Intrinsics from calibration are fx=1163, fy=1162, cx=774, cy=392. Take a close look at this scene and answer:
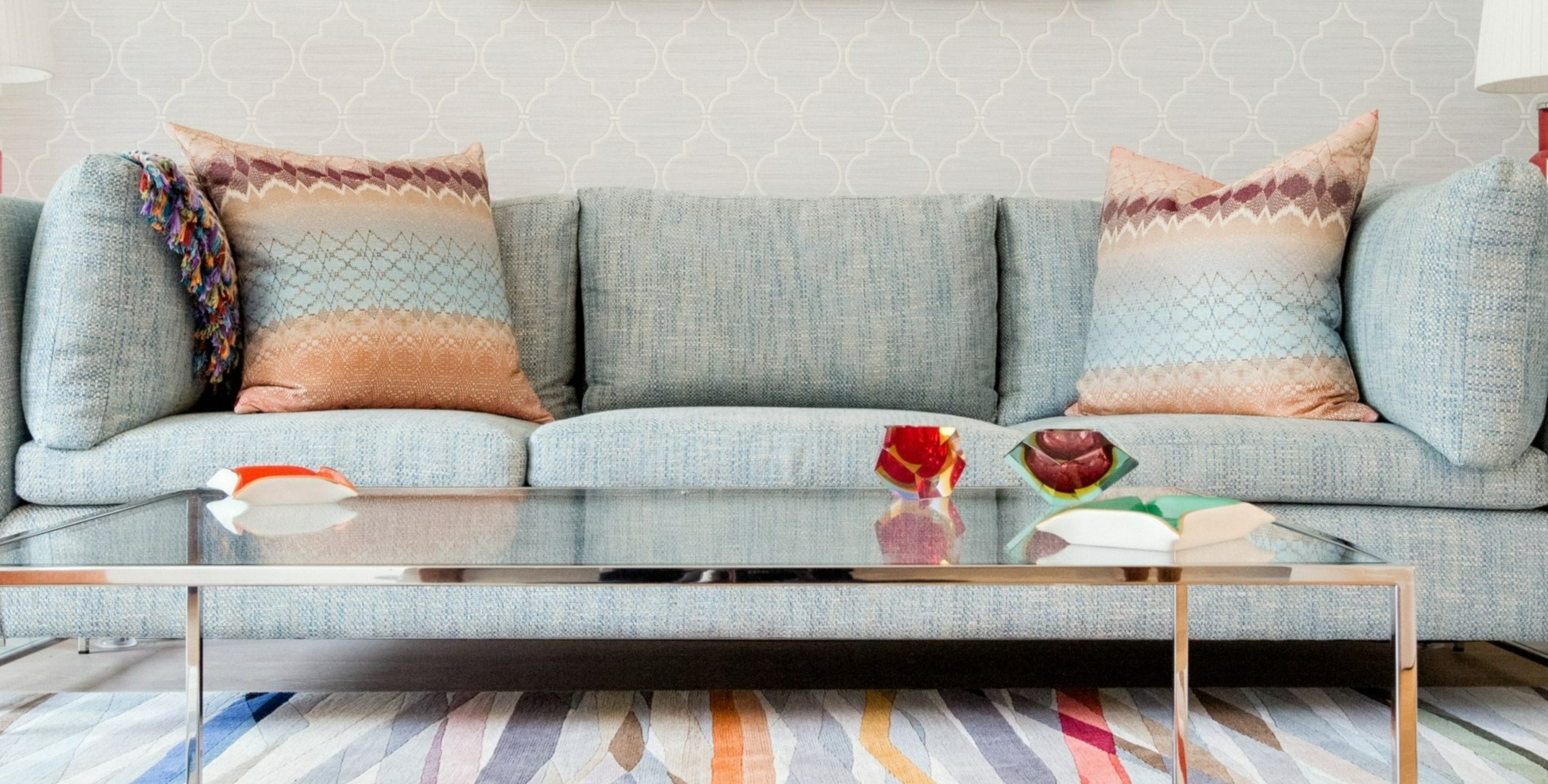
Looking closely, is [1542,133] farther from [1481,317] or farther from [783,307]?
[783,307]

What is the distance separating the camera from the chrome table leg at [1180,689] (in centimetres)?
104

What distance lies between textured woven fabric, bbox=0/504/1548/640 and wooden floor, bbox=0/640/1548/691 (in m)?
0.16

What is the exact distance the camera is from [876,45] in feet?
8.17

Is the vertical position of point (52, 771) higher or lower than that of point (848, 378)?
lower

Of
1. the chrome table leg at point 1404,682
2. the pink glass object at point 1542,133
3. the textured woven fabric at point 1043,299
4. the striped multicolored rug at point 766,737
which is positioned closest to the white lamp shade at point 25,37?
the striped multicolored rug at point 766,737

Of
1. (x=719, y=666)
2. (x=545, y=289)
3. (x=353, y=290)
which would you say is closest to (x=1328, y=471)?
(x=719, y=666)

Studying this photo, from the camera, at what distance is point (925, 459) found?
120 centimetres

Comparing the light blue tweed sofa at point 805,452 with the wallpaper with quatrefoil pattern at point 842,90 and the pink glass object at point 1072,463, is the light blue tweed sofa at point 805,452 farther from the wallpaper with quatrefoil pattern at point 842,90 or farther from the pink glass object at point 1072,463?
the wallpaper with quatrefoil pattern at point 842,90

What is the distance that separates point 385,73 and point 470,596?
1.43m

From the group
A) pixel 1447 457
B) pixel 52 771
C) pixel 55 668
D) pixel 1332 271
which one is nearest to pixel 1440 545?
pixel 1447 457

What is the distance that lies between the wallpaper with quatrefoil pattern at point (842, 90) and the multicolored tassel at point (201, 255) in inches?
29.3

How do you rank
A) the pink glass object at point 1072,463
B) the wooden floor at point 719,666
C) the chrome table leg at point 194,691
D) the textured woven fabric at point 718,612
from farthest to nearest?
1. the wooden floor at point 719,666
2. the textured woven fabric at point 718,612
3. the pink glass object at point 1072,463
4. the chrome table leg at point 194,691

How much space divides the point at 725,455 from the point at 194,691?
2.40ft

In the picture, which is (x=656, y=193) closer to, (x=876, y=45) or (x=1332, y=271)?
(x=876, y=45)
